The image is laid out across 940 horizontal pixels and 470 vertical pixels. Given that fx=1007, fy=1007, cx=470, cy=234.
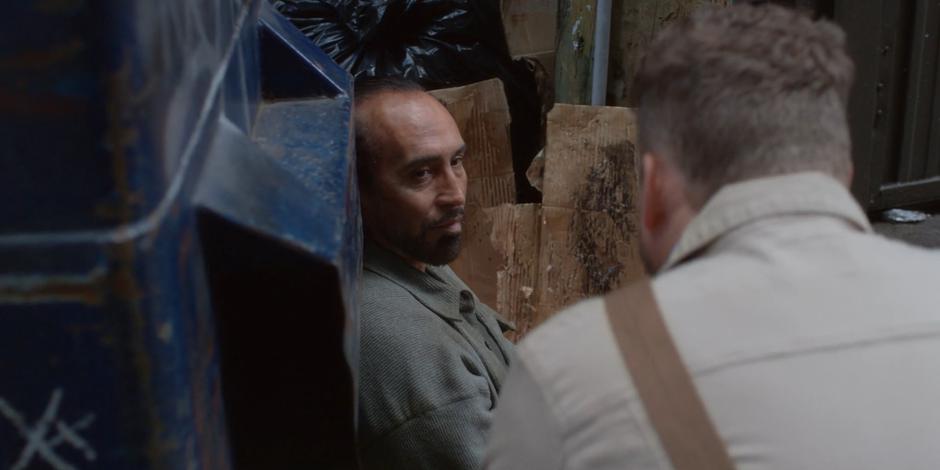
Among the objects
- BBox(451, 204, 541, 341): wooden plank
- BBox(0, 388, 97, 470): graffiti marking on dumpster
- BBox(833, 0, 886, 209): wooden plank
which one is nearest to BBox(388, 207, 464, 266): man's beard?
BBox(451, 204, 541, 341): wooden plank

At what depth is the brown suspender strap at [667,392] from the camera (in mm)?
921

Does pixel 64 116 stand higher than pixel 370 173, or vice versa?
pixel 64 116

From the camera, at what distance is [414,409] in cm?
177

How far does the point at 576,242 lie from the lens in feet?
10.0

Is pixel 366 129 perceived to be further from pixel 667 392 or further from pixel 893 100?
pixel 893 100

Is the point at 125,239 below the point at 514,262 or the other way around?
the other way around

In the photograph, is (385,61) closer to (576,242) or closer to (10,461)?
(576,242)

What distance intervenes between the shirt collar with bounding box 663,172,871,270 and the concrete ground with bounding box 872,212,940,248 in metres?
4.14

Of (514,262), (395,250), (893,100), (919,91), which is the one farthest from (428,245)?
(919,91)

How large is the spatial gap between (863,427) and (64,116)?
28.7 inches

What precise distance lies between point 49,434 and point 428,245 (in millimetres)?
1358

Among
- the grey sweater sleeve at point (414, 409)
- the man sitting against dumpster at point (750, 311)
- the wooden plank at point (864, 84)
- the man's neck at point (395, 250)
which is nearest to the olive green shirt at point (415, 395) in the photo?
the grey sweater sleeve at point (414, 409)

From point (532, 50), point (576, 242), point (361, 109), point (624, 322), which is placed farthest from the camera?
point (532, 50)

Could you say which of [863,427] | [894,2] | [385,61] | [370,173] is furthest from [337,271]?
[894,2]
